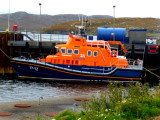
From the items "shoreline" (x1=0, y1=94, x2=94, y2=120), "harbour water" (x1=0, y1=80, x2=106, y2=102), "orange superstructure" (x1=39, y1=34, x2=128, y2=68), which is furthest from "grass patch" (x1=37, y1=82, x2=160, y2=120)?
"orange superstructure" (x1=39, y1=34, x2=128, y2=68)

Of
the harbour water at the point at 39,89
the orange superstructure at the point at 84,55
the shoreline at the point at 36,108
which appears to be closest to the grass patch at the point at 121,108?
the shoreline at the point at 36,108

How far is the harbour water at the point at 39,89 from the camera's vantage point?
23266 mm

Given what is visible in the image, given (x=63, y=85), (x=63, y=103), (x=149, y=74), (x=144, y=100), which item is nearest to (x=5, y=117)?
(x=63, y=103)

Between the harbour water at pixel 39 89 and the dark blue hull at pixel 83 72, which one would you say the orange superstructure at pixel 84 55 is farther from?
the harbour water at pixel 39 89

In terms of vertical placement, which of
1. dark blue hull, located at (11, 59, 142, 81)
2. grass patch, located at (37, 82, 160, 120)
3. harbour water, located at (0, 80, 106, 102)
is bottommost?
harbour water, located at (0, 80, 106, 102)

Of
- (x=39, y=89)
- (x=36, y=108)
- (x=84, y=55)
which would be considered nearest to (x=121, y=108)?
(x=36, y=108)

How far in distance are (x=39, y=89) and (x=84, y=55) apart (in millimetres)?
5841

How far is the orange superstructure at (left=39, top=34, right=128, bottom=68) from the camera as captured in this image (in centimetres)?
3036

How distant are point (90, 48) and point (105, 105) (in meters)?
18.2

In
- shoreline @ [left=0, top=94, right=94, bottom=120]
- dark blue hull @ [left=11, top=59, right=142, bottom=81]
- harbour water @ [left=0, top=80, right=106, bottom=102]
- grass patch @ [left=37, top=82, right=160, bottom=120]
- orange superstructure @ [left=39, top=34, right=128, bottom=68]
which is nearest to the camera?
grass patch @ [left=37, top=82, right=160, bottom=120]

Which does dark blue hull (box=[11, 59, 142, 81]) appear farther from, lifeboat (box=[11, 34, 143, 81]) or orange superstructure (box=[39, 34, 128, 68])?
orange superstructure (box=[39, 34, 128, 68])

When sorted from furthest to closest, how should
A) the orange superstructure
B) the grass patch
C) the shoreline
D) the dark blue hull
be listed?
the dark blue hull, the orange superstructure, the shoreline, the grass patch

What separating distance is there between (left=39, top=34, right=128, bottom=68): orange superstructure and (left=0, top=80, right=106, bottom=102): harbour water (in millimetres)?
2129

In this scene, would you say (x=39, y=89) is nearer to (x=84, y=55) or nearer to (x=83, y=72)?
(x=83, y=72)
